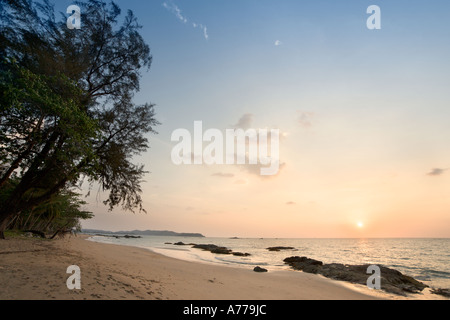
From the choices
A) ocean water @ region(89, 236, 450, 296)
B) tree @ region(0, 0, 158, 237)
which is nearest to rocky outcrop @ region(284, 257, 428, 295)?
ocean water @ region(89, 236, 450, 296)

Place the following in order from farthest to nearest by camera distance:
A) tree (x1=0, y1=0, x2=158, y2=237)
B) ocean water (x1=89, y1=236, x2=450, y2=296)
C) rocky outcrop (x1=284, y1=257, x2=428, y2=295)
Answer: ocean water (x1=89, y1=236, x2=450, y2=296) < rocky outcrop (x1=284, y1=257, x2=428, y2=295) < tree (x1=0, y1=0, x2=158, y2=237)

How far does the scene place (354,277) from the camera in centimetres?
1758

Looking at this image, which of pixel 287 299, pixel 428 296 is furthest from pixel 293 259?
pixel 287 299

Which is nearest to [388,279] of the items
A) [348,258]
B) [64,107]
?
[64,107]

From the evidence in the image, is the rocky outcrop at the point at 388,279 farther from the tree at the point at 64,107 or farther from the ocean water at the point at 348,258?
the tree at the point at 64,107

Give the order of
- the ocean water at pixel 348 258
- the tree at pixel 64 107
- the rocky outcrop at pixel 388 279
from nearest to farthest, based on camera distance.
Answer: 1. the tree at pixel 64 107
2. the rocky outcrop at pixel 388 279
3. the ocean water at pixel 348 258

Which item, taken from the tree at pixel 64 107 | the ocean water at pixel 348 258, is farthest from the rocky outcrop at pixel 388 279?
the tree at pixel 64 107

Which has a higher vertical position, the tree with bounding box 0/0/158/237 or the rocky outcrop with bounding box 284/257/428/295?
the tree with bounding box 0/0/158/237

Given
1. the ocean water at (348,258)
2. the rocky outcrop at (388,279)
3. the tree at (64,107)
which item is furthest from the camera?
the ocean water at (348,258)

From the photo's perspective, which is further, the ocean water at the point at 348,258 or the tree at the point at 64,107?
the ocean water at the point at 348,258

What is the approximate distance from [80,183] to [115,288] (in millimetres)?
8140

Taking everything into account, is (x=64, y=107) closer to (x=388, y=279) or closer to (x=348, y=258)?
(x=388, y=279)

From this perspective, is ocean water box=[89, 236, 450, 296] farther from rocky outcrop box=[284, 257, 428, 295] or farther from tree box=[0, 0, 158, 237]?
tree box=[0, 0, 158, 237]
